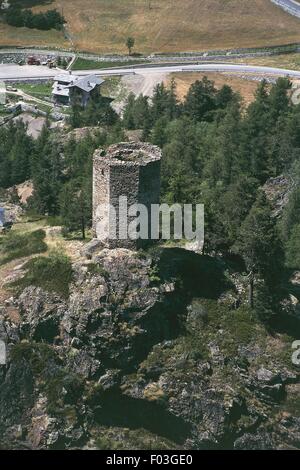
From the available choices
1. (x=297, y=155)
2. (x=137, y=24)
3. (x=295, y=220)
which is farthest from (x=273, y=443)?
(x=137, y=24)

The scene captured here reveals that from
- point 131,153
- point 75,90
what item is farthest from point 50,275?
point 75,90

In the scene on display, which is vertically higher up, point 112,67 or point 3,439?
point 112,67

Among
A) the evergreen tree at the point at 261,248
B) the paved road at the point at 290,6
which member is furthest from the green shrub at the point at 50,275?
the paved road at the point at 290,6

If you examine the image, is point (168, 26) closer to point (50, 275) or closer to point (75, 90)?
point (75, 90)

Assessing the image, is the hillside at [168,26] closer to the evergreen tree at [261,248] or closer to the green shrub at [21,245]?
the green shrub at [21,245]

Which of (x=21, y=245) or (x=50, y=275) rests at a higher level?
(x=21, y=245)

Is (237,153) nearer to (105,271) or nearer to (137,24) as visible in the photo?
(105,271)
